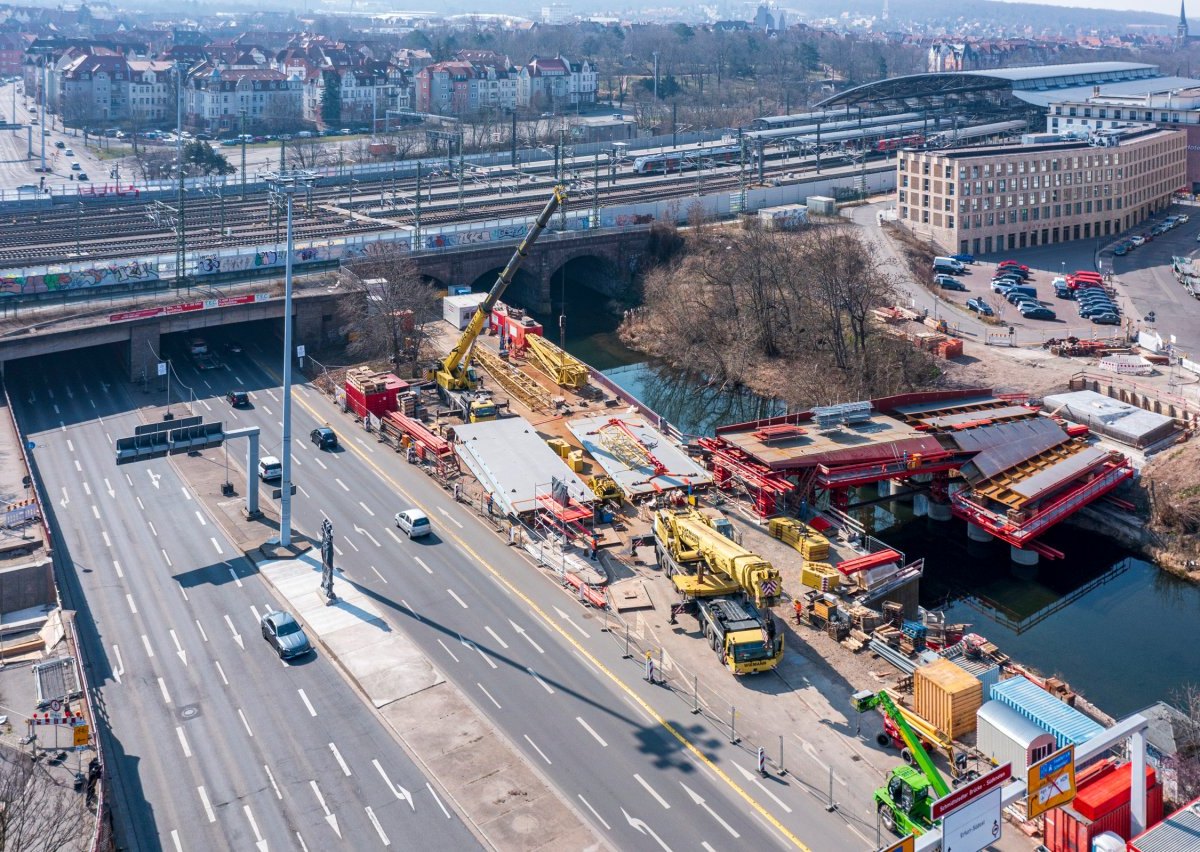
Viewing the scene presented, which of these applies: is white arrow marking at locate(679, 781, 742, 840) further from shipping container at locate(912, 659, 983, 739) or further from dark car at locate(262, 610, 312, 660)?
dark car at locate(262, 610, 312, 660)

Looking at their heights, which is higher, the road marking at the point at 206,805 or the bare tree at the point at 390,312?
the bare tree at the point at 390,312

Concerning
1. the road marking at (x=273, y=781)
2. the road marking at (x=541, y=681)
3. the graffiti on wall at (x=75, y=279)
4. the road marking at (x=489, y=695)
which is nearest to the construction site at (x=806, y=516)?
the road marking at (x=541, y=681)

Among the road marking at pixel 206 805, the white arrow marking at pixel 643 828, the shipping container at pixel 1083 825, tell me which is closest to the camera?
the shipping container at pixel 1083 825

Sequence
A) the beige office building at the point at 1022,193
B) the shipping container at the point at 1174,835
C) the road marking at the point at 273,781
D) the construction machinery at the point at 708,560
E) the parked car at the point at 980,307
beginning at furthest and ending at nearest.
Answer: the beige office building at the point at 1022,193, the parked car at the point at 980,307, the construction machinery at the point at 708,560, the road marking at the point at 273,781, the shipping container at the point at 1174,835

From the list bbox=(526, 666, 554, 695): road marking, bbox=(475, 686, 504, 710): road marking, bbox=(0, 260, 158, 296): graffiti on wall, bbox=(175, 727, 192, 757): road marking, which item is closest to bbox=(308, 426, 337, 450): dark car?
bbox=(526, 666, 554, 695): road marking

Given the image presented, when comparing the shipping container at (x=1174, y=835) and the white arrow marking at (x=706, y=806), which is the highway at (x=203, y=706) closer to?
the white arrow marking at (x=706, y=806)

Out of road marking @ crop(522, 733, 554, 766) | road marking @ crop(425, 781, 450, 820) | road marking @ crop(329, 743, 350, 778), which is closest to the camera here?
road marking @ crop(425, 781, 450, 820)

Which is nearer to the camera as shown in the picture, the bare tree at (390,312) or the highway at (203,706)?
the highway at (203,706)
